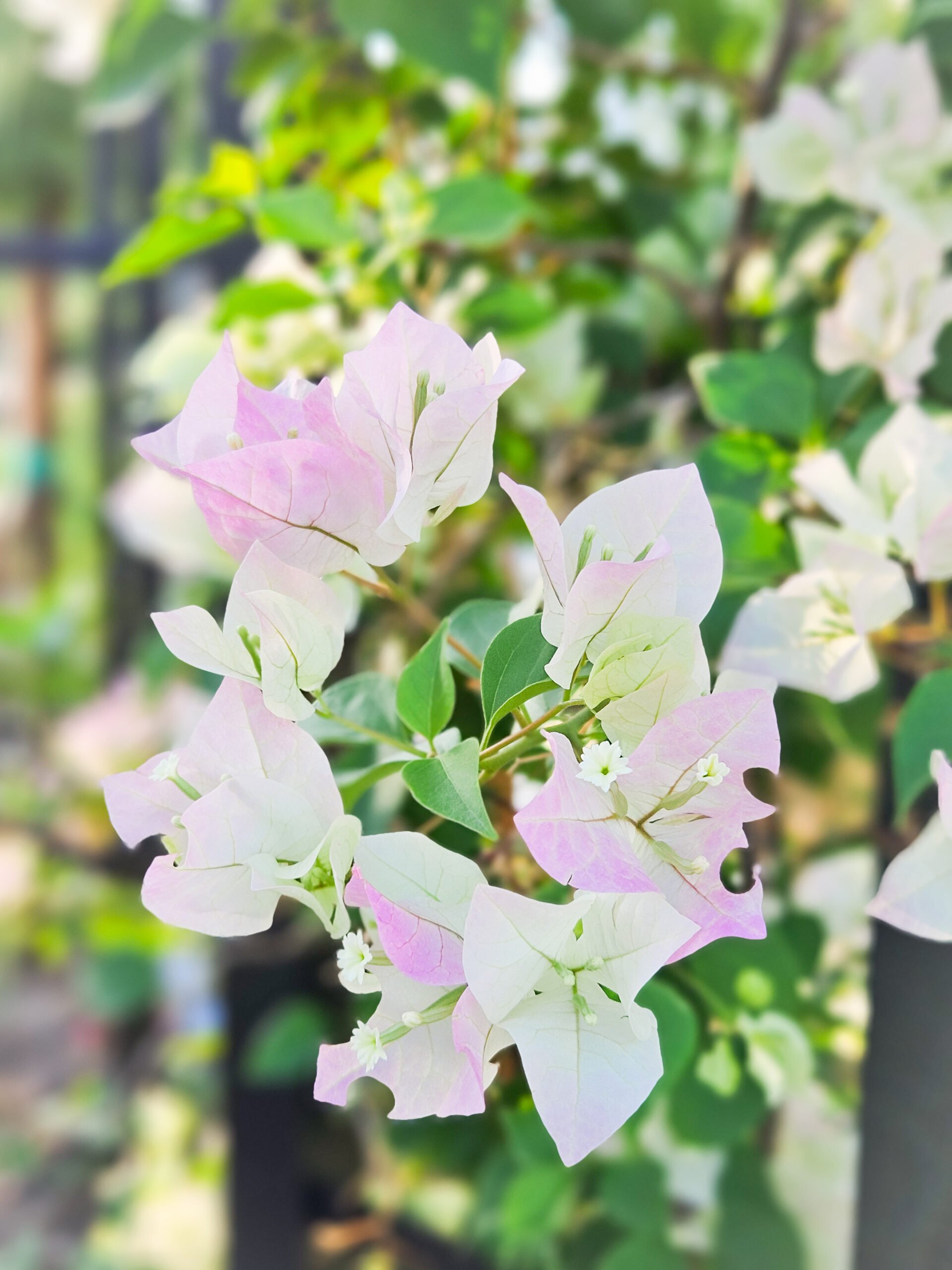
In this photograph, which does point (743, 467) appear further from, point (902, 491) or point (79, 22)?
point (79, 22)

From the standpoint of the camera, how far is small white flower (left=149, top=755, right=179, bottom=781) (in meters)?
0.18

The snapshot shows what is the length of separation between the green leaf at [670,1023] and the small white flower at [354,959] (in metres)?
0.10

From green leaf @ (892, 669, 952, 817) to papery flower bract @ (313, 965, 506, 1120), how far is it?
119 mm

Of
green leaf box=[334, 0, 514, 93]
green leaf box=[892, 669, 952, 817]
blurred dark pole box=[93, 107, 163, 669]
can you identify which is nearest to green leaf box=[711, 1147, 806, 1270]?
green leaf box=[892, 669, 952, 817]

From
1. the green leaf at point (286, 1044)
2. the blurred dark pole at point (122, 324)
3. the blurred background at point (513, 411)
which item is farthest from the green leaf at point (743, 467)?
the blurred dark pole at point (122, 324)

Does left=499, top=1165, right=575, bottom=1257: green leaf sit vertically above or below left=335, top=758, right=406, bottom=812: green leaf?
below

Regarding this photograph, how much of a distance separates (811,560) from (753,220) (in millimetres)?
257

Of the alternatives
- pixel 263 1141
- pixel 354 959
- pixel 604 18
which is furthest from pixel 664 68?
pixel 263 1141

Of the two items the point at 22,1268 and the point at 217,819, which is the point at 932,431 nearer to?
the point at 217,819

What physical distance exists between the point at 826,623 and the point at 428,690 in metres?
0.10

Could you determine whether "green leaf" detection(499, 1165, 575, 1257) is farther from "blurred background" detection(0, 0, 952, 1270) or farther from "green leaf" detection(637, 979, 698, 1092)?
"green leaf" detection(637, 979, 698, 1092)

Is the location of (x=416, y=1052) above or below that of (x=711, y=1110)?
above

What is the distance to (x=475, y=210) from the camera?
0.34 m

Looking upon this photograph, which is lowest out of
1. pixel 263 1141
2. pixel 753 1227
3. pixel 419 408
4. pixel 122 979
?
pixel 122 979
